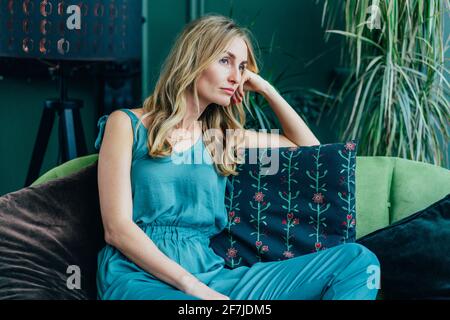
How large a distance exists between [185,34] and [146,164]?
15.3 inches

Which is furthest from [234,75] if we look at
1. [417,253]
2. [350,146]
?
[417,253]

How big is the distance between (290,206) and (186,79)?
0.47 meters

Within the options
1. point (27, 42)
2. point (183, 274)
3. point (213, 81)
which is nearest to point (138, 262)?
point (183, 274)

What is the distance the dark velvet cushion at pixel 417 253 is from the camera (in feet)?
6.31

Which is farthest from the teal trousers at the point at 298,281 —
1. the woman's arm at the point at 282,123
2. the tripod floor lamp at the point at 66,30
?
the tripod floor lamp at the point at 66,30

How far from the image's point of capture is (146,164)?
6.39 ft

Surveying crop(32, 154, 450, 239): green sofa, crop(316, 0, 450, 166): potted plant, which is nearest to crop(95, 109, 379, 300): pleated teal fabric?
crop(32, 154, 450, 239): green sofa

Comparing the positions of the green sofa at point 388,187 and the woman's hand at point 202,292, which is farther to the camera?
the green sofa at point 388,187

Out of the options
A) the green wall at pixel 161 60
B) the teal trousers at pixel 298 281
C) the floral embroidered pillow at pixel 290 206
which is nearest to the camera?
the teal trousers at pixel 298 281

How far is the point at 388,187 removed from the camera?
86.1 inches

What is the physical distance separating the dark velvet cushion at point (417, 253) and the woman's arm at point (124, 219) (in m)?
0.52

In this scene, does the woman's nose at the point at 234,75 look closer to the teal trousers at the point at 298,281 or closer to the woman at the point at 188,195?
the woman at the point at 188,195

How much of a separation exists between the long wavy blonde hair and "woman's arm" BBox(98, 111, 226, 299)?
0.09 meters
